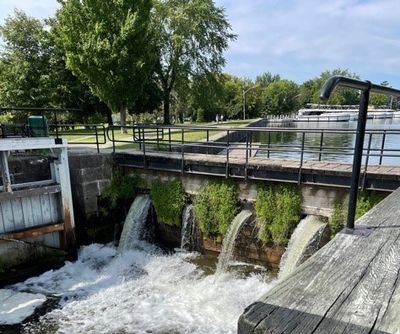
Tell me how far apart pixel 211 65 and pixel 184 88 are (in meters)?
3.19

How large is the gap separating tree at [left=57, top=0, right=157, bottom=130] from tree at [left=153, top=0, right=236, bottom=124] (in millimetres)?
8971

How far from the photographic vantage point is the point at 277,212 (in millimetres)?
7383

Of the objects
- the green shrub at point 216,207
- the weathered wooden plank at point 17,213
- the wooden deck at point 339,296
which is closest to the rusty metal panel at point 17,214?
the weathered wooden plank at point 17,213

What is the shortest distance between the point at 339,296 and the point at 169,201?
25.0ft

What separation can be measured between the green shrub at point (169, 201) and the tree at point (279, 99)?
7202 centimetres

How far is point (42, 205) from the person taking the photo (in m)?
8.27

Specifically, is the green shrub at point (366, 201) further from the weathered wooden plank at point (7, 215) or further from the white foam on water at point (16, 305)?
the weathered wooden plank at point (7, 215)

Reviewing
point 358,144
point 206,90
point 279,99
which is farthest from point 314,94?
point 358,144

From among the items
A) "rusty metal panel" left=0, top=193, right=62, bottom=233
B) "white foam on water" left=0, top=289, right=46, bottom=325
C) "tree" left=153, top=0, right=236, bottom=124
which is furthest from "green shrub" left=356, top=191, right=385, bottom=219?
"tree" left=153, top=0, right=236, bottom=124

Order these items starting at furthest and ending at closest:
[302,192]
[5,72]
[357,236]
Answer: [5,72]
[302,192]
[357,236]

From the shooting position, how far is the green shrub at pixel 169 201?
350 inches

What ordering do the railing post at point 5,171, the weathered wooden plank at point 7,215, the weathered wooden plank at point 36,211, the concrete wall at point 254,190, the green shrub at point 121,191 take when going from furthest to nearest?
the green shrub at point 121,191, the weathered wooden plank at point 36,211, the weathered wooden plank at point 7,215, the railing post at point 5,171, the concrete wall at point 254,190

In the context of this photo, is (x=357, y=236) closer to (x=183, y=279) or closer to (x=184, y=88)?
(x=183, y=279)

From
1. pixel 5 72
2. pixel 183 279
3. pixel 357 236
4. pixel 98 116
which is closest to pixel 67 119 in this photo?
pixel 98 116
